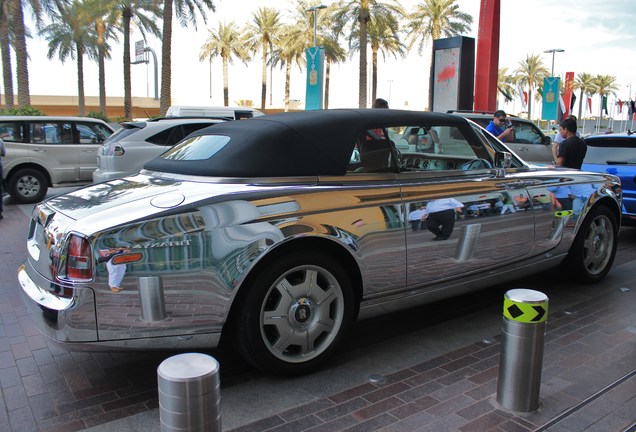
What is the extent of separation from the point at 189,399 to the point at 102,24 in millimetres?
36718

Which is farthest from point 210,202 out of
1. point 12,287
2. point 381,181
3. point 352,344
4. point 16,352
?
point 12,287

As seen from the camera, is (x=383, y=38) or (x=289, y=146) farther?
(x=383, y=38)

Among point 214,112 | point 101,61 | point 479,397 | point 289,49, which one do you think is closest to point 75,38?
point 101,61

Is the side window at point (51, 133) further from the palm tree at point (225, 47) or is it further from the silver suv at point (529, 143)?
the palm tree at point (225, 47)

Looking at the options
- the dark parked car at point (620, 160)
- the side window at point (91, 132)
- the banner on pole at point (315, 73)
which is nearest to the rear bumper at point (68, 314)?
the dark parked car at point (620, 160)

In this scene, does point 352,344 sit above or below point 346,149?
below

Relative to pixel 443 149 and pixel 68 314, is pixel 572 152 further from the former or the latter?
pixel 68 314

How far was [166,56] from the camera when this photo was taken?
23.9m

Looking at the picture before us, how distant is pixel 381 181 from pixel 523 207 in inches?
57.5

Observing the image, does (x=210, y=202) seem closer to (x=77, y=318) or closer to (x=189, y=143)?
(x=77, y=318)

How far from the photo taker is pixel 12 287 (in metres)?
5.57

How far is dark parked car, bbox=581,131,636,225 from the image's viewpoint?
24.3ft

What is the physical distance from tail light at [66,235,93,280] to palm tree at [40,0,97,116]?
109 feet

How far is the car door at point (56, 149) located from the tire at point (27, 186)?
23 cm
